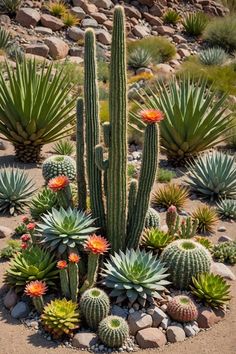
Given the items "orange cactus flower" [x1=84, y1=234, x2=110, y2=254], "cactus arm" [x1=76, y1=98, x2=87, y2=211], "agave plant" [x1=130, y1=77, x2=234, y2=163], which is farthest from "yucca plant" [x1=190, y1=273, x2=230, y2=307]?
"agave plant" [x1=130, y1=77, x2=234, y2=163]

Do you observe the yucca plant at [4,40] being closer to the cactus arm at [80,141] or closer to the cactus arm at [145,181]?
the cactus arm at [80,141]

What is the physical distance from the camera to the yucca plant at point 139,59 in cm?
1719

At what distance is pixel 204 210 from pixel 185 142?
6.81 feet

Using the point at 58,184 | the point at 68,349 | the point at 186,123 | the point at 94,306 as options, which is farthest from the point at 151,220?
the point at 186,123

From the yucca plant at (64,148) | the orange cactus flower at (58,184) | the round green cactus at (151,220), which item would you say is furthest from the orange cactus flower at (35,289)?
the yucca plant at (64,148)

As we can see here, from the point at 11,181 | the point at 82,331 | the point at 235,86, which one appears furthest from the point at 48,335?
the point at 235,86

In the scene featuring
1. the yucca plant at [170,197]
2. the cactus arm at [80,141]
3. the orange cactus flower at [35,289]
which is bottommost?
the yucca plant at [170,197]

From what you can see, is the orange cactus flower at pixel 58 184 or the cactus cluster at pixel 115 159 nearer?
the cactus cluster at pixel 115 159

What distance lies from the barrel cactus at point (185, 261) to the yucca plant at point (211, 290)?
0.33ft

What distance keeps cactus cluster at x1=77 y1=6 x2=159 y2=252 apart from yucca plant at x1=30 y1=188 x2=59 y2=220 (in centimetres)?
103

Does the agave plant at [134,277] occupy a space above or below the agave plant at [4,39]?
above

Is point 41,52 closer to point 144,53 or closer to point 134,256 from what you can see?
point 144,53

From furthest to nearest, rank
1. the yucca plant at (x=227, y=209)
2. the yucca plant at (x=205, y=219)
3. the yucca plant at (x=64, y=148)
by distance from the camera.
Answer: the yucca plant at (x=64, y=148), the yucca plant at (x=227, y=209), the yucca plant at (x=205, y=219)

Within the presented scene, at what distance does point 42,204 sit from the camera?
24.5ft
